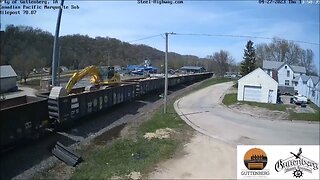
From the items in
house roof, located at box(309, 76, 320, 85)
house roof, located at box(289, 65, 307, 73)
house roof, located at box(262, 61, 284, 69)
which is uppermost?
house roof, located at box(262, 61, 284, 69)

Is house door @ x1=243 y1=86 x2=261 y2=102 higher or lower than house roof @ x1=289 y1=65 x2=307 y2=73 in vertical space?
lower

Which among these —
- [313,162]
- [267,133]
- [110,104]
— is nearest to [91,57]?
[110,104]

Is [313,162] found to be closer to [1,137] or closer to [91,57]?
[1,137]

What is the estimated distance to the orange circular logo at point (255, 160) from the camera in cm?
888

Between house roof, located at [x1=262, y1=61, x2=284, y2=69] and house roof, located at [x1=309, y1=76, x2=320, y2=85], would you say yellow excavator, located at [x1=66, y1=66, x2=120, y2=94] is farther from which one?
house roof, located at [x1=262, y1=61, x2=284, y2=69]

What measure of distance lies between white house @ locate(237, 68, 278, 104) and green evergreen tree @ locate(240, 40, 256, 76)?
36.4 ft

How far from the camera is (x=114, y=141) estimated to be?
15.6 meters

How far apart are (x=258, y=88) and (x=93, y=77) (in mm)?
15408

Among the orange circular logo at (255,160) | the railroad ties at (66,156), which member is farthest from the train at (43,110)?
the orange circular logo at (255,160)

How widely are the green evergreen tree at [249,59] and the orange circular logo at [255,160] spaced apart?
3340 cm

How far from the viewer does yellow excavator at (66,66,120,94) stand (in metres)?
20.9

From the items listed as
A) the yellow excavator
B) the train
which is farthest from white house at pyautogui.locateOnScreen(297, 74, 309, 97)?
the yellow excavator

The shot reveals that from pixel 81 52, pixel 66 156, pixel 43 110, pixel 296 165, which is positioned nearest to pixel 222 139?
pixel 296 165

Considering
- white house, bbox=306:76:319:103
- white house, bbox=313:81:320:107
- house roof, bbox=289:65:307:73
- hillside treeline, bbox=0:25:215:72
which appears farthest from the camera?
house roof, bbox=289:65:307:73
